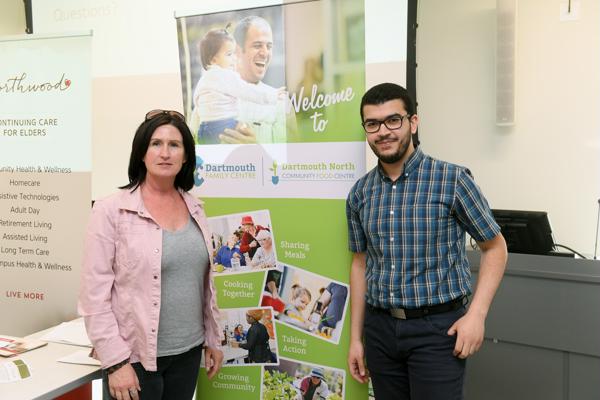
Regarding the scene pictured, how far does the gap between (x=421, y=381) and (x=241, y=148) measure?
1.19 m

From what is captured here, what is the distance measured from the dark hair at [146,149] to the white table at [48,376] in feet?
2.10

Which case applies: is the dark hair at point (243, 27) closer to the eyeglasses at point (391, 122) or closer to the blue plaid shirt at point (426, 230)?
the eyeglasses at point (391, 122)

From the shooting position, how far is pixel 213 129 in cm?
222

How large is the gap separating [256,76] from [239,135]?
0.26 metres

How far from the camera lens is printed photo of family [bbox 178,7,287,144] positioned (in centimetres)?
211

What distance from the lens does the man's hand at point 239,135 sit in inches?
85.2

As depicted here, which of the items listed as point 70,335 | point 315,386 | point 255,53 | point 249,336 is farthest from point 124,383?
point 255,53

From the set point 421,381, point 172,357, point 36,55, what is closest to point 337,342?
point 421,381

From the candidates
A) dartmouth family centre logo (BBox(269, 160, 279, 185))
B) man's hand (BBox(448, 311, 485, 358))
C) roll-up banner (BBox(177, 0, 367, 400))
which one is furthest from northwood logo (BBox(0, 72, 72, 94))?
man's hand (BBox(448, 311, 485, 358))

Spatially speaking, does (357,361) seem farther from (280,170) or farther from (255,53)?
(255,53)

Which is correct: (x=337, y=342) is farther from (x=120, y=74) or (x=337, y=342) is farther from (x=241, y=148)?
(x=120, y=74)

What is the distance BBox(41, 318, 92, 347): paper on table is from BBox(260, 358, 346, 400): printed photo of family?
2.52 feet

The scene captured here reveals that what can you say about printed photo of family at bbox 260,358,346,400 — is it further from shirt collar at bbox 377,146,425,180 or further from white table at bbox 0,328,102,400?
shirt collar at bbox 377,146,425,180

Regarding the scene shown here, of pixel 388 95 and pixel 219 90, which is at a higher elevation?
pixel 219 90
